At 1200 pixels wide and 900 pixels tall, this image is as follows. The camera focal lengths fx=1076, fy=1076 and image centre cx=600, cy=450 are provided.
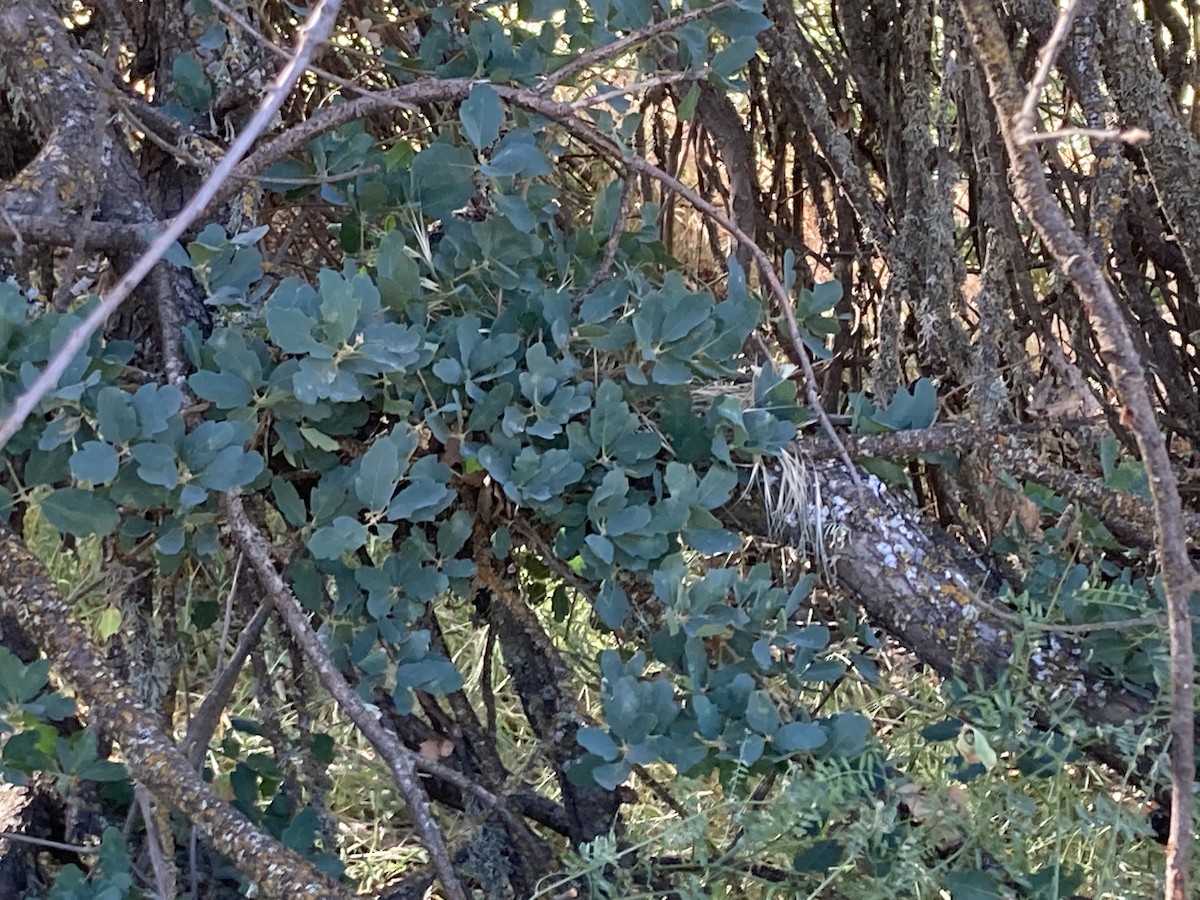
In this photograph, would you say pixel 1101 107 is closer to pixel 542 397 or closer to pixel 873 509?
pixel 873 509

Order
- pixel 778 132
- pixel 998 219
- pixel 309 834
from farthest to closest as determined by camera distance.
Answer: pixel 778 132 < pixel 998 219 < pixel 309 834

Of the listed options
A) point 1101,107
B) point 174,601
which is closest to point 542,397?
point 174,601

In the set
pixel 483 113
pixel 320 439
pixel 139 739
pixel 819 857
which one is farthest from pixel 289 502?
pixel 819 857

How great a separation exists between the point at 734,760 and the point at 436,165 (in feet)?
1.50

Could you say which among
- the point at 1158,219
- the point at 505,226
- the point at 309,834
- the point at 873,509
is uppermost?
the point at 505,226

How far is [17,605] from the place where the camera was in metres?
0.67

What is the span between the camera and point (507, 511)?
784 mm

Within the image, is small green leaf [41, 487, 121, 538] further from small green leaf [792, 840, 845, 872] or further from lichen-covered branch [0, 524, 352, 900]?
small green leaf [792, 840, 845, 872]

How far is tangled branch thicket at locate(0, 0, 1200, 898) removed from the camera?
64cm

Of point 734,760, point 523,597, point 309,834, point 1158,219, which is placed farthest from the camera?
point 1158,219

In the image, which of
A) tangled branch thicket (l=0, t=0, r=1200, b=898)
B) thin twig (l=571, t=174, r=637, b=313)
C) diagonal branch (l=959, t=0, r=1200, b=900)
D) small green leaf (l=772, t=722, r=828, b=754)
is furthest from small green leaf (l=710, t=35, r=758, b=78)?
small green leaf (l=772, t=722, r=828, b=754)

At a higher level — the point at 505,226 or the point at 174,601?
the point at 505,226

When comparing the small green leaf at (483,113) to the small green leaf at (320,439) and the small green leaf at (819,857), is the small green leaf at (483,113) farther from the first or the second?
the small green leaf at (819,857)

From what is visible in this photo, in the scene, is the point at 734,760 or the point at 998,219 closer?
the point at 734,760
